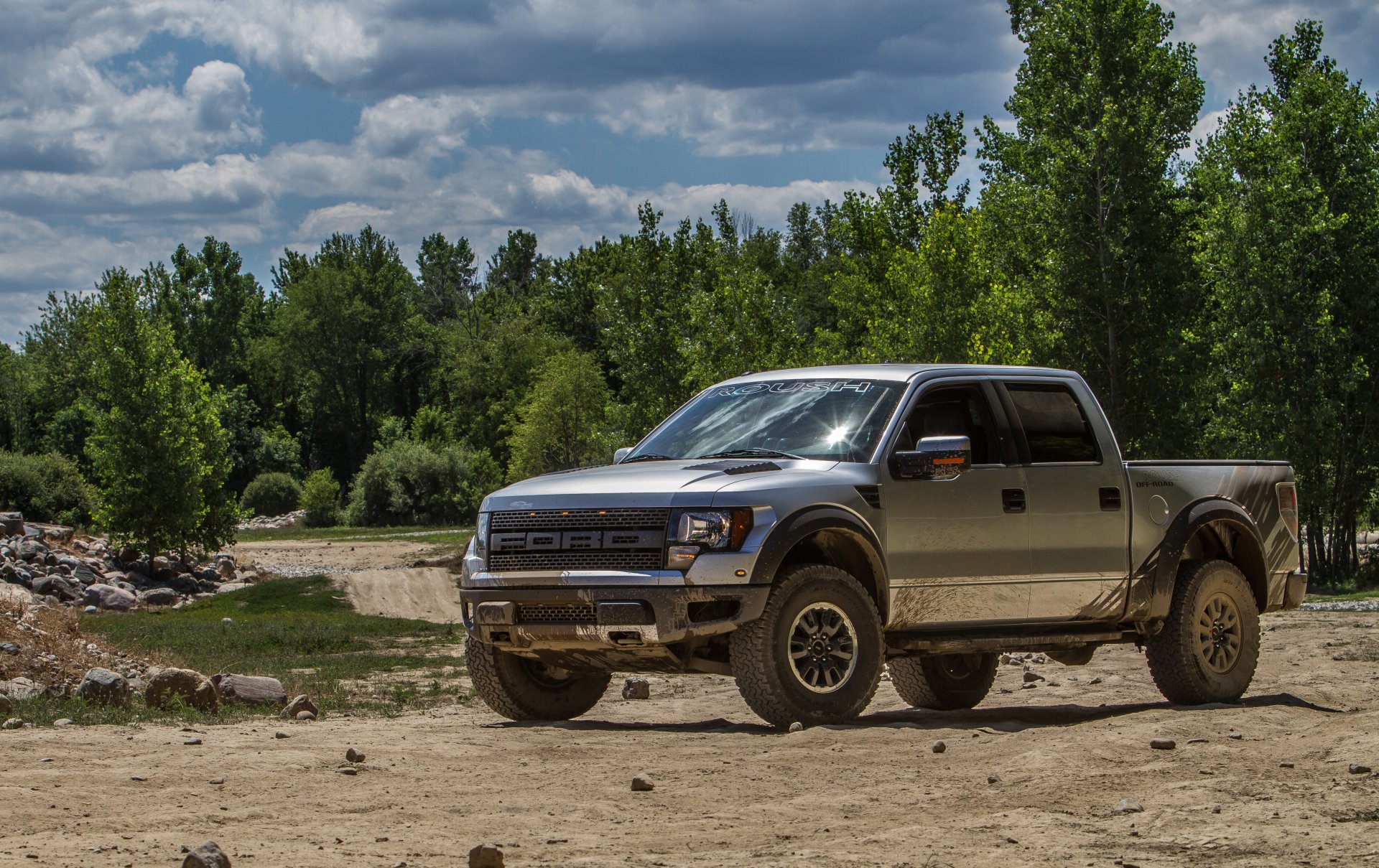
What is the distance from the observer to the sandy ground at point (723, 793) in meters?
5.68

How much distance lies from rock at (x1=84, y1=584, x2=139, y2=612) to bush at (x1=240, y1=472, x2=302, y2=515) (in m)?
57.0

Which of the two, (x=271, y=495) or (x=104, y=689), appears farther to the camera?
(x=271, y=495)

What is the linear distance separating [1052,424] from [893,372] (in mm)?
1149

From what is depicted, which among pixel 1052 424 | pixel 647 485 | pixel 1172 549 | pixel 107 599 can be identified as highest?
pixel 1052 424

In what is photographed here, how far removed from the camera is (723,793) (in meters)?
6.95

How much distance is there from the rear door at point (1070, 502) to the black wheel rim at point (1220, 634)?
2.77 ft

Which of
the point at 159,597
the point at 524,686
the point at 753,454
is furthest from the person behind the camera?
the point at 159,597

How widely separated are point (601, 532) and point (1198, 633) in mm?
4542

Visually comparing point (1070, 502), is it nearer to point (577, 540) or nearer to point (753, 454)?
point (753, 454)

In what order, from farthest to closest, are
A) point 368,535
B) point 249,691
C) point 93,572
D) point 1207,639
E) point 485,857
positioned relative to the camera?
1. point 368,535
2. point 93,572
3. point 249,691
4. point 1207,639
5. point 485,857

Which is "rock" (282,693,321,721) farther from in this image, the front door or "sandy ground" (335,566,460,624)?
"sandy ground" (335,566,460,624)

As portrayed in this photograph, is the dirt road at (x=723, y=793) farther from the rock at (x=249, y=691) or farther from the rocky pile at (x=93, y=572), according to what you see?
the rocky pile at (x=93, y=572)

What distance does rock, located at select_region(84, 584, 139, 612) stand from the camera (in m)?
30.7

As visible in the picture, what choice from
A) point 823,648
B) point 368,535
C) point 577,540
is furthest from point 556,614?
point 368,535
